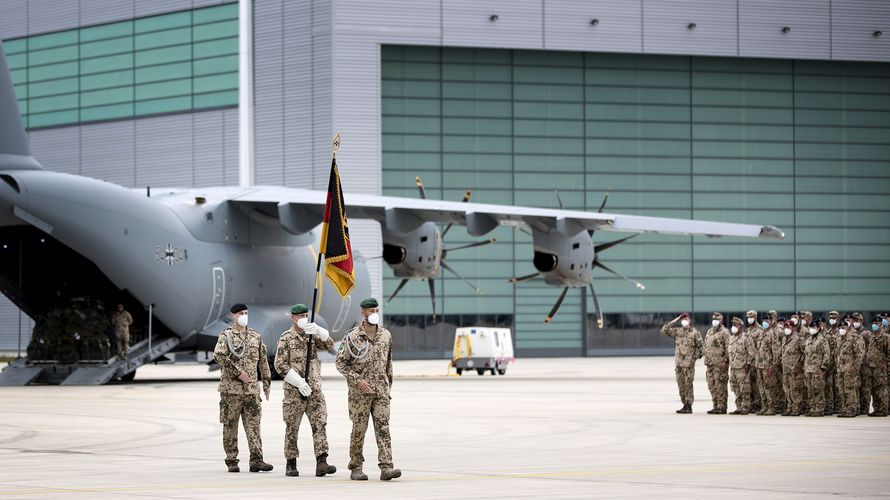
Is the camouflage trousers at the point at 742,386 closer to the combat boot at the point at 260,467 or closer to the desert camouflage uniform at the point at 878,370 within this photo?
the desert camouflage uniform at the point at 878,370

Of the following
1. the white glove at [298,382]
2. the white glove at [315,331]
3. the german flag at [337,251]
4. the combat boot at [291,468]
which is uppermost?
the german flag at [337,251]

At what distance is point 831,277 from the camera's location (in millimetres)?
69875

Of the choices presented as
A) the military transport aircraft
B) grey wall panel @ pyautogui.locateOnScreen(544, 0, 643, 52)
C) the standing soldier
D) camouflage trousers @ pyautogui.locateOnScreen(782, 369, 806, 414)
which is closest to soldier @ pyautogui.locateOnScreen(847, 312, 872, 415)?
camouflage trousers @ pyautogui.locateOnScreen(782, 369, 806, 414)

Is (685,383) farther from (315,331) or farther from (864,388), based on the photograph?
(315,331)

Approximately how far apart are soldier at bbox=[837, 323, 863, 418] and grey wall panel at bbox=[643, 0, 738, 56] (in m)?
44.5

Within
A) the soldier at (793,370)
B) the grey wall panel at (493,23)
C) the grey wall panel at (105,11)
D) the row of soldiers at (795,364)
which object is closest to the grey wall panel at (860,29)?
the grey wall panel at (493,23)

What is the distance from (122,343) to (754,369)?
52.9 feet

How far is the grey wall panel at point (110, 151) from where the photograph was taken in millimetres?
67188

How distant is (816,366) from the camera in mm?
22062

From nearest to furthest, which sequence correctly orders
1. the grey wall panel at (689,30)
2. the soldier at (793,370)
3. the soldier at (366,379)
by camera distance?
the soldier at (366,379), the soldier at (793,370), the grey wall panel at (689,30)

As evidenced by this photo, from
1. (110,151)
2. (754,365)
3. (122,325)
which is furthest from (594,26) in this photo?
(754,365)

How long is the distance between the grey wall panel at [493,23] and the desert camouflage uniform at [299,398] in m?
49.9

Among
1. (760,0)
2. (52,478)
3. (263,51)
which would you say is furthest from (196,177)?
(52,478)

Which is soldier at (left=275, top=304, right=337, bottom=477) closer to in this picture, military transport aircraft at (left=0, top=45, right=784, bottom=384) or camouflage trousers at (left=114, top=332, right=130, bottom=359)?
military transport aircraft at (left=0, top=45, right=784, bottom=384)
